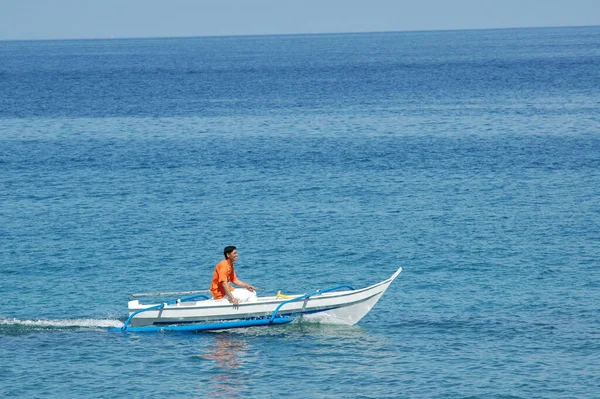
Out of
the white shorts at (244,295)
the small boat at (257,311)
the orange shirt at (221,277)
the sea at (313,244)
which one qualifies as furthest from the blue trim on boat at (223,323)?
the orange shirt at (221,277)

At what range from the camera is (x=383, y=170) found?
181 ft

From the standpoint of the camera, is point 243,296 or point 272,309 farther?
point 243,296

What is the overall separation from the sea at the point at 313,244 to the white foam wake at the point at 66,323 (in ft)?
0.32

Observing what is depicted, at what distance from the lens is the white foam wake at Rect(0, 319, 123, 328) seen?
1139 inches

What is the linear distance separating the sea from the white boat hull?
0.47 meters

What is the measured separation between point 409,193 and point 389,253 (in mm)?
11392

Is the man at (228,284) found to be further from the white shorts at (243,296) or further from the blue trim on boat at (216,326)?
the blue trim on boat at (216,326)

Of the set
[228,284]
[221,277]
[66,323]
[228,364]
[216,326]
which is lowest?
[228,364]

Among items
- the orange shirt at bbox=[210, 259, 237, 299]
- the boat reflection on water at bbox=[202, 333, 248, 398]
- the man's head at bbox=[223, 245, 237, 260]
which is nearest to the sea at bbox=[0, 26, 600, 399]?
the boat reflection on water at bbox=[202, 333, 248, 398]

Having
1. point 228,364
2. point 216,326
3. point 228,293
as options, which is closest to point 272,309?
point 228,293

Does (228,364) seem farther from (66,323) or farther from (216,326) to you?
(66,323)

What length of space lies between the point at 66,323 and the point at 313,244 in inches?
491

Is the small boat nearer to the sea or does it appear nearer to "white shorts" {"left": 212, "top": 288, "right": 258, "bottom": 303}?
"white shorts" {"left": 212, "top": 288, "right": 258, "bottom": 303}

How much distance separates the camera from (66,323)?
1149 inches
